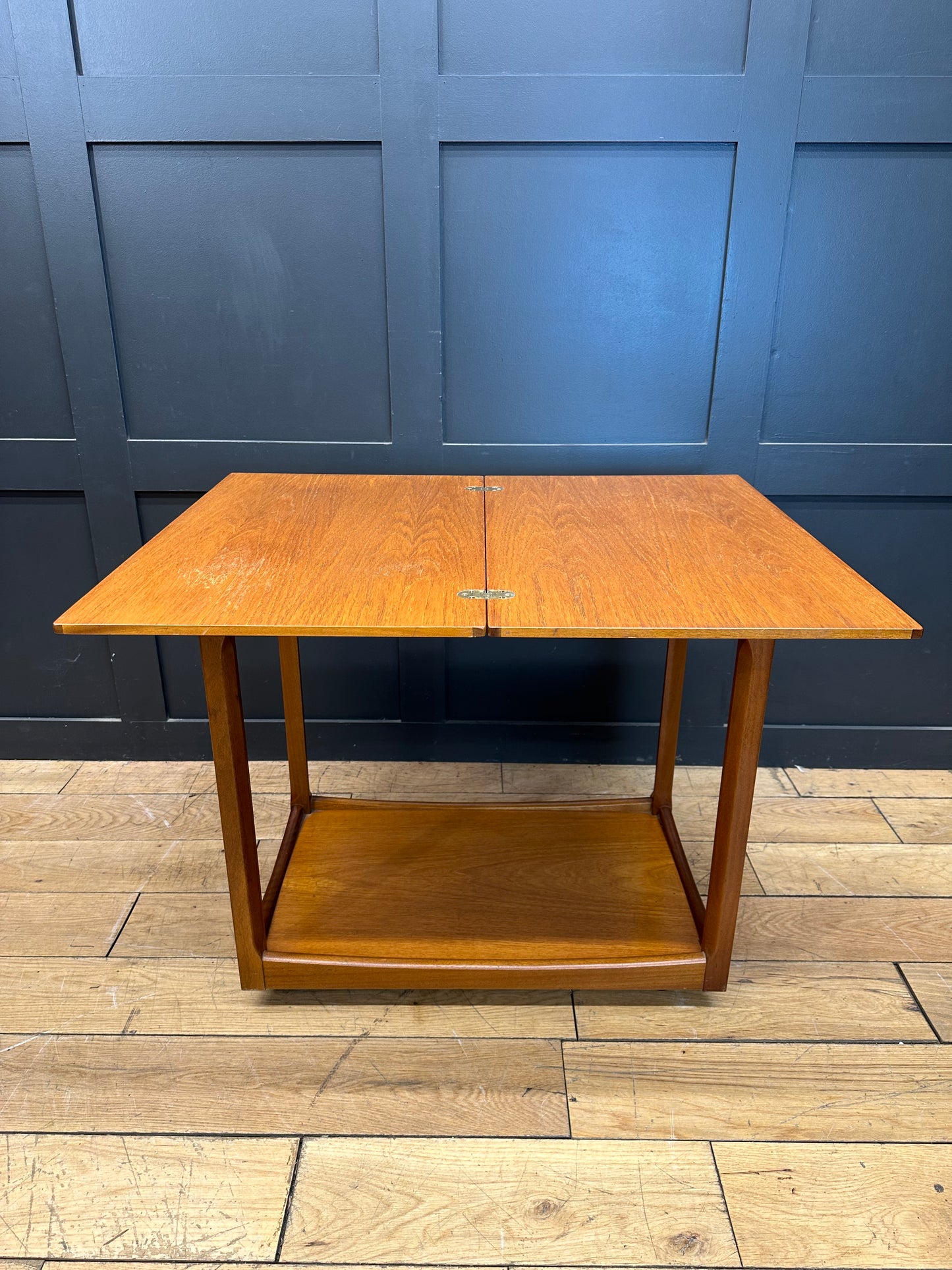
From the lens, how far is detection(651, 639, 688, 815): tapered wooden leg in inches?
75.6

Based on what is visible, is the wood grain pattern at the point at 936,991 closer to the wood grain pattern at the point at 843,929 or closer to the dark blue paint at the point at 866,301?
the wood grain pattern at the point at 843,929

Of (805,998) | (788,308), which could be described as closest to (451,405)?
(788,308)

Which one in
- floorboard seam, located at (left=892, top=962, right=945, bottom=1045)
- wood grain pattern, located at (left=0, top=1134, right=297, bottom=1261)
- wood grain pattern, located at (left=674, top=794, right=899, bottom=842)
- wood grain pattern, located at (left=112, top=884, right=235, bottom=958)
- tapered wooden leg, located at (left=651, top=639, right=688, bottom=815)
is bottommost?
wood grain pattern, located at (left=674, top=794, right=899, bottom=842)

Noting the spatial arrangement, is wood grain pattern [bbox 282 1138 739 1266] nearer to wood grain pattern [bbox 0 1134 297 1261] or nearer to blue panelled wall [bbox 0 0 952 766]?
wood grain pattern [bbox 0 1134 297 1261]

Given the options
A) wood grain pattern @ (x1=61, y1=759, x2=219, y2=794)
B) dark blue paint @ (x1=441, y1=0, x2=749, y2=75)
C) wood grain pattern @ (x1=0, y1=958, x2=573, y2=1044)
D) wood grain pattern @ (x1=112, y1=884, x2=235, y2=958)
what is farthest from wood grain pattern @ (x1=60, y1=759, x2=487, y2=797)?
dark blue paint @ (x1=441, y1=0, x2=749, y2=75)

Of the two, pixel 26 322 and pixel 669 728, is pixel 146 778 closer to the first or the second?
pixel 26 322

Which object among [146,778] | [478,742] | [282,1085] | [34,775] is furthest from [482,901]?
[34,775]

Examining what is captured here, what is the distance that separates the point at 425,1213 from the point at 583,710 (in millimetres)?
1330

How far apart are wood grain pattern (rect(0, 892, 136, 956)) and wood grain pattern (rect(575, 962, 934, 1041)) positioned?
0.98 metres

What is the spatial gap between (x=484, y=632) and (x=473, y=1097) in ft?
2.66

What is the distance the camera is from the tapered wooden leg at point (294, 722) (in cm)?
187

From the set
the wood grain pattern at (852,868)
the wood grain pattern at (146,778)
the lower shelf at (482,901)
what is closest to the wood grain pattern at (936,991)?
the wood grain pattern at (852,868)

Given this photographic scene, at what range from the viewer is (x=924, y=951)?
5.55 feet

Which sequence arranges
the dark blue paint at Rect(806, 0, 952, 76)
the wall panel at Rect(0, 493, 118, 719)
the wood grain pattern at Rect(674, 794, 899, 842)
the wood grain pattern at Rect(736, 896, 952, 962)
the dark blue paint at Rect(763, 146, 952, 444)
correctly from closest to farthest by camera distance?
the wood grain pattern at Rect(736, 896, 952, 962)
the dark blue paint at Rect(806, 0, 952, 76)
the dark blue paint at Rect(763, 146, 952, 444)
the wood grain pattern at Rect(674, 794, 899, 842)
the wall panel at Rect(0, 493, 118, 719)
